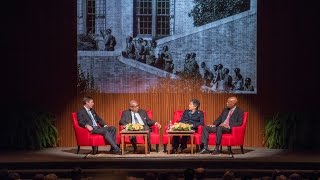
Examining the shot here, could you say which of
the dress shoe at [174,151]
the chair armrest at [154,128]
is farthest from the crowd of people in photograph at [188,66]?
the dress shoe at [174,151]

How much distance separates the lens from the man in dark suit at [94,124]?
40.6 feet

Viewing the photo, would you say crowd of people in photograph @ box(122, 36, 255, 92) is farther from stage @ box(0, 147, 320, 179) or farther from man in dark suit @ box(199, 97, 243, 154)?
stage @ box(0, 147, 320, 179)

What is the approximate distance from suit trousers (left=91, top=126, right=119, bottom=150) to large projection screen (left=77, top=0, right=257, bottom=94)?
1526mm

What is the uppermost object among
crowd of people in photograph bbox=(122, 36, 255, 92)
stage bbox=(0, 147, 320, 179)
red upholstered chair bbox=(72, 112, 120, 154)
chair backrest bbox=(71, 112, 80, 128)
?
crowd of people in photograph bbox=(122, 36, 255, 92)

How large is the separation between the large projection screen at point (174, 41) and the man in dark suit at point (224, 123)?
0.93 m

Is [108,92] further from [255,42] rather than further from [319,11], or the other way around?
[319,11]

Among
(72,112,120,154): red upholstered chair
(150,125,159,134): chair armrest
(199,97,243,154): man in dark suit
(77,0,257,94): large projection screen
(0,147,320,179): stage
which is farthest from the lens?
(77,0,257,94): large projection screen

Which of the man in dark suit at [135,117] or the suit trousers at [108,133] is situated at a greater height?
the man in dark suit at [135,117]

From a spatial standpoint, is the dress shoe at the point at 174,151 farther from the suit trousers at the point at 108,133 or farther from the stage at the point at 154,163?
the suit trousers at the point at 108,133

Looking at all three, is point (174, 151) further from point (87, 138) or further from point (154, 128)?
point (87, 138)

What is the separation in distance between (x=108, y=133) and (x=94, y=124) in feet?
1.39

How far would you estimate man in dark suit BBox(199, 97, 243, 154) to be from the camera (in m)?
12.4

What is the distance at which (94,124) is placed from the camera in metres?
12.7

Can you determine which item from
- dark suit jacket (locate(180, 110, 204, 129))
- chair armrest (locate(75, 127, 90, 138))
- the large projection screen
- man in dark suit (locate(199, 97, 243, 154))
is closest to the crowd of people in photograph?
the large projection screen
